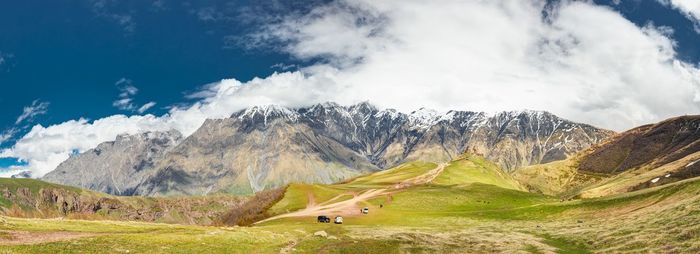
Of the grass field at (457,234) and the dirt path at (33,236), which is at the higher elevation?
the dirt path at (33,236)

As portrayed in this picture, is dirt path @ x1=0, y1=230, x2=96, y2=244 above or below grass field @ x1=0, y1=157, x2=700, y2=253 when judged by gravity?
above

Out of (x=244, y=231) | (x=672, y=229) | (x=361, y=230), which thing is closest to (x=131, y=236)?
(x=244, y=231)

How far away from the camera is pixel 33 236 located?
6494 cm

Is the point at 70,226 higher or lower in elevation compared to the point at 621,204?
higher

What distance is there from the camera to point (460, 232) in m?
94.7

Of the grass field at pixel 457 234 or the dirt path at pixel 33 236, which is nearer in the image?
the dirt path at pixel 33 236

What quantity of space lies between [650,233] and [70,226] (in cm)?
7639

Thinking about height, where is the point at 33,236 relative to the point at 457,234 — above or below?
above

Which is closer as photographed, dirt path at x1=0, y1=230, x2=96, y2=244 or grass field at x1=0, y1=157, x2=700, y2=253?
dirt path at x1=0, y1=230, x2=96, y2=244

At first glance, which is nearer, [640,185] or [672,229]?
[672,229]

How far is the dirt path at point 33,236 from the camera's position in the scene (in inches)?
2399

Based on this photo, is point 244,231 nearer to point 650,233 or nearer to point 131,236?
point 131,236

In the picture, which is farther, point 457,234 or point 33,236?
point 457,234

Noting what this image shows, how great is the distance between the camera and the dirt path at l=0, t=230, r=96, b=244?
6093 centimetres
